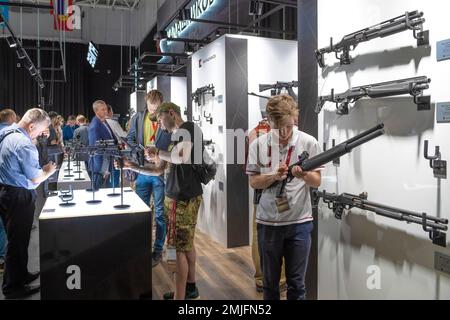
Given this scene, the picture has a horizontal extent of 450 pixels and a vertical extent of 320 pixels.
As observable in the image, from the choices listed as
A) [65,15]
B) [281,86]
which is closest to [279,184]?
[281,86]

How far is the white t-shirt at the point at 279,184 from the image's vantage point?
225 cm

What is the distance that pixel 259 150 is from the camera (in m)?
2.37

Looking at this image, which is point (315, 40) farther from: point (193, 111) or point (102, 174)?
point (193, 111)

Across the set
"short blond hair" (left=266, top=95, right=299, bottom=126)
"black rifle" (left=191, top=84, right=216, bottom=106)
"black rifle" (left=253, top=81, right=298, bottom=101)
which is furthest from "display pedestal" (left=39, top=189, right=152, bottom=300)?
"black rifle" (left=191, top=84, right=216, bottom=106)

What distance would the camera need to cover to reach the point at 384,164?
93.3 inches

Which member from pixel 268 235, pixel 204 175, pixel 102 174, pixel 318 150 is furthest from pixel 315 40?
pixel 102 174

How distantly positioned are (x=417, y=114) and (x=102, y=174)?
3.37m

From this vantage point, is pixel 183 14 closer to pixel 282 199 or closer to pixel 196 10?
pixel 196 10

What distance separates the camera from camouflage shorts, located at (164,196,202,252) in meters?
2.84

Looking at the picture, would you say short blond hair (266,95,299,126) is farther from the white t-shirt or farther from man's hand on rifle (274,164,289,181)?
man's hand on rifle (274,164,289,181)

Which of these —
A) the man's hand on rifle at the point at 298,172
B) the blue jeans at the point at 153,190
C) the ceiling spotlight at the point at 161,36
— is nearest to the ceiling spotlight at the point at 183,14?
the ceiling spotlight at the point at 161,36

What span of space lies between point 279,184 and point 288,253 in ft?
1.30

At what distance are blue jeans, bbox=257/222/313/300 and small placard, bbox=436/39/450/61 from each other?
108 cm

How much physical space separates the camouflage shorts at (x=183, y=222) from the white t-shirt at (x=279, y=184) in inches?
26.3
